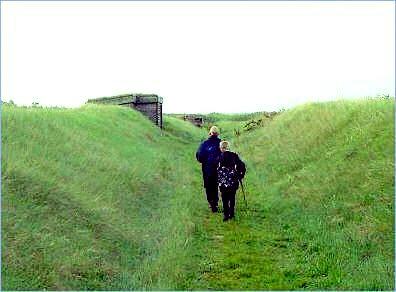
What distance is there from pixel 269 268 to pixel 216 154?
5.69 meters

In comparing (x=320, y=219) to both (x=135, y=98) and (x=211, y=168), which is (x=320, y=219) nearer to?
(x=211, y=168)

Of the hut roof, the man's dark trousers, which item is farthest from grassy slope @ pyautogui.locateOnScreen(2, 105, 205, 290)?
the hut roof

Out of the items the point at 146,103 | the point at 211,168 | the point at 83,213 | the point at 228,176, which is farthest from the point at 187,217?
the point at 146,103

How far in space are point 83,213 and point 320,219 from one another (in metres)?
5.24

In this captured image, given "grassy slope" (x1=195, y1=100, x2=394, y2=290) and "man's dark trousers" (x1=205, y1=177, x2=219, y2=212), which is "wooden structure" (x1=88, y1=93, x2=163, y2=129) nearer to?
"grassy slope" (x1=195, y1=100, x2=394, y2=290)

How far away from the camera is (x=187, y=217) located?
12797mm

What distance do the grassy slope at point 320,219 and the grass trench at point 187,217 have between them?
0.04 m

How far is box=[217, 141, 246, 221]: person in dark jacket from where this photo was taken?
13273 millimetres

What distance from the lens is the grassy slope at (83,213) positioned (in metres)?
8.27

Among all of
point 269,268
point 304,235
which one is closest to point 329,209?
point 304,235

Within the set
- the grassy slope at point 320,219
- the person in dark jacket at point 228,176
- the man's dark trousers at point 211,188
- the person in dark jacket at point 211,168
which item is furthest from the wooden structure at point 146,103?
the person in dark jacket at point 228,176

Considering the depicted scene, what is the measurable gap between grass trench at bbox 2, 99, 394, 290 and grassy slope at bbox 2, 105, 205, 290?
29 mm

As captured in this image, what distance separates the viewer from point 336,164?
14844 mm

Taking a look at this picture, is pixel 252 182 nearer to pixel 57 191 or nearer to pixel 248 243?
pixel 248 243
